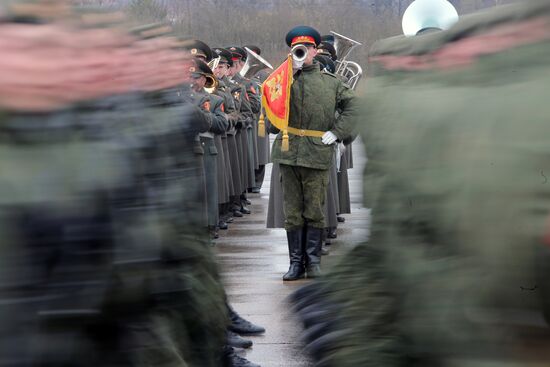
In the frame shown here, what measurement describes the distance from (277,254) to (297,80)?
90.6 inches

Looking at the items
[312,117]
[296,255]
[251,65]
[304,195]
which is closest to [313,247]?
[296,255]

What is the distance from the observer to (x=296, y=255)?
8586 millimetres

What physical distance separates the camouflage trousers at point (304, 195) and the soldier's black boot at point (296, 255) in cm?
7

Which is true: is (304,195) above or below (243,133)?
below

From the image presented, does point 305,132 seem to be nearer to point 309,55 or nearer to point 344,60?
point 309,55

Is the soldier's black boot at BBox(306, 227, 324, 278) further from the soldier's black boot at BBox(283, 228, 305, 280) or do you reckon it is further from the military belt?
the military belt

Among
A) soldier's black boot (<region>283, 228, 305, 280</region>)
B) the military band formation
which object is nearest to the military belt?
soldier's black boot (<region>283, 228, 305, 280</region>)

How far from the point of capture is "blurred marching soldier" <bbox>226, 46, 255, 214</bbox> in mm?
14122

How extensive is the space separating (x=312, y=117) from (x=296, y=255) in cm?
119

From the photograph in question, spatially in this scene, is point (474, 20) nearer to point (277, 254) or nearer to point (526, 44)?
point (526, 44)

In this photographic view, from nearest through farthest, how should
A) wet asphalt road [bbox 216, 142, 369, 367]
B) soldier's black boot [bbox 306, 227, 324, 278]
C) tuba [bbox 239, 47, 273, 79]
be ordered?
1. wet asphalt road [bbox 216, 142, 369, 367]
2. soldier's black boot [bbox 306, 227, 324, 278]
3. tuba [bbox 239, 47, 273, 79]

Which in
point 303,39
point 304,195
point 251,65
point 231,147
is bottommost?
point 304,195

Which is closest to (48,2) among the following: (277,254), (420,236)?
(420,236)

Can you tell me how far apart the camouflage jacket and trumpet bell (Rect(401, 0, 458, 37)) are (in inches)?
80.4
